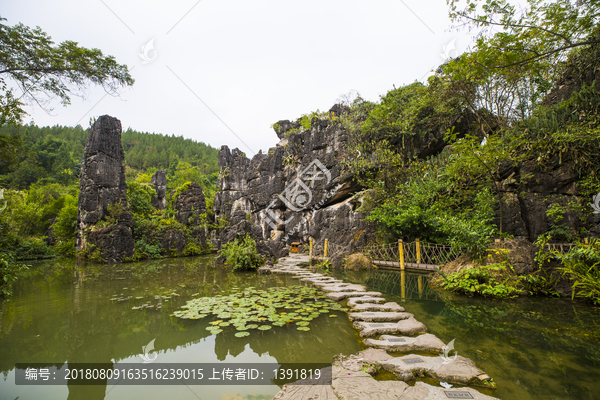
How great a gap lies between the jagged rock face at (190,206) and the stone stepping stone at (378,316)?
18.6 meters

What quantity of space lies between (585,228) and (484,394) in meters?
8.66

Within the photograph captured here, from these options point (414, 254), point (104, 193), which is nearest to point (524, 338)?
point (414, 254)

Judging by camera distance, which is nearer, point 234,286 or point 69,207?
point 234,286

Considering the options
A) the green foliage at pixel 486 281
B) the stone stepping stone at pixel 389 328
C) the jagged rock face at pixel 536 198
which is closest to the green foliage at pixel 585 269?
the green foliage at pixel 486 281

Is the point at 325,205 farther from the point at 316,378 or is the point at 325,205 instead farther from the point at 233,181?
the point at 316,378

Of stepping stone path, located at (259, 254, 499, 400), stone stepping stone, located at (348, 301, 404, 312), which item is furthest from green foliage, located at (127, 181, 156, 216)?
stepping stone path, located at (259, 254, 499, 400)

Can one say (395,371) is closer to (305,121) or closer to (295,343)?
(295,343)

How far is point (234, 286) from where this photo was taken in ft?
20.3

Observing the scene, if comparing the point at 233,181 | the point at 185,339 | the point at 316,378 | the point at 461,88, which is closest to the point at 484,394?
the point at 316,378

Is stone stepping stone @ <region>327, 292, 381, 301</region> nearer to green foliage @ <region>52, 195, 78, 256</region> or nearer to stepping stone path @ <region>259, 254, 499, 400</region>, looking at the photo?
stepping stone path @ <region>259, 254, 499, 400</region>

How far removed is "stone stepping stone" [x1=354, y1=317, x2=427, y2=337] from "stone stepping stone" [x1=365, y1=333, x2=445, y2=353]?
201mm

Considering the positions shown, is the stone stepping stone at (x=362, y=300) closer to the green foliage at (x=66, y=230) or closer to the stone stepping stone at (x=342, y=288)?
the stone stepping stone at (x=342, y=288)

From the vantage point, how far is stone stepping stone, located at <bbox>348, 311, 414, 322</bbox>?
11.7 feet

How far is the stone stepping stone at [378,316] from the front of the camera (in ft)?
11.7
